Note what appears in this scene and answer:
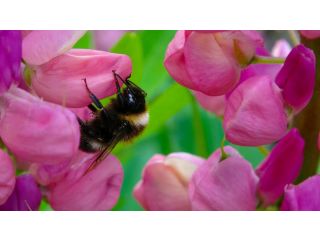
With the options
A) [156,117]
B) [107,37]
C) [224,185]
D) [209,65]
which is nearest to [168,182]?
[224,185]

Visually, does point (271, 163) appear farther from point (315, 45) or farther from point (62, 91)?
point (62, 91)

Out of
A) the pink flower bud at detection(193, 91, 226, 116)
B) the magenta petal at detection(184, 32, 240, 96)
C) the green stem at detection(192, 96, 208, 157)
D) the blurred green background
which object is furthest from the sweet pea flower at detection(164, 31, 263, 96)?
the green stem at detection(192, 96, 208, 157)

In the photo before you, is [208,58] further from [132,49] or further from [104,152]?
[132,49]

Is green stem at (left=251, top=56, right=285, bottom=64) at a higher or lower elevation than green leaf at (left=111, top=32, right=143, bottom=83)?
higher

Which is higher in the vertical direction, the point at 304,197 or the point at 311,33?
the point at 311,33

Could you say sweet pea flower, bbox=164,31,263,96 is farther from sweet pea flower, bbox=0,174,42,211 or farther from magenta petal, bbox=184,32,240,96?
sweet pea flower, bbox=0,174,42,211

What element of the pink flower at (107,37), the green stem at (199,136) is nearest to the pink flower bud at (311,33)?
the green stem at (199,136)

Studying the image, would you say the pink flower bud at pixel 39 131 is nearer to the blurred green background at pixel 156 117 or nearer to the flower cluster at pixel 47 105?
the flower cluster at pixel 47 105
